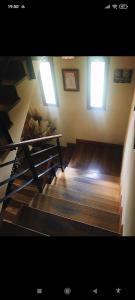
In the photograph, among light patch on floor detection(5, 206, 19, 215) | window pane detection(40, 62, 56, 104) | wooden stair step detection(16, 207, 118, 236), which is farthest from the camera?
window pane detection(40, 62, 56, 104)

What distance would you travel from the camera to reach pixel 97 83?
3500 mm

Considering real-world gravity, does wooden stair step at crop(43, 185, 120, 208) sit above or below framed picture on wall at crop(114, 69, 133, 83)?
below

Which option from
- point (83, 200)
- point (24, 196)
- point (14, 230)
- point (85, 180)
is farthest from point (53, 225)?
point (85, 180)

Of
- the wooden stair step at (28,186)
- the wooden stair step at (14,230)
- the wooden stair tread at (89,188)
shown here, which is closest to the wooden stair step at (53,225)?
the wooden stair step at (14,230)

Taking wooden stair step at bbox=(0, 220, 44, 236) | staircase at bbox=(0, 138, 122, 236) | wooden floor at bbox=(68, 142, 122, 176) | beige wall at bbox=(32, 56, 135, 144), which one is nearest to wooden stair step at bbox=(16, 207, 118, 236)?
staircase at bbox=(0, 138, 122, 236)

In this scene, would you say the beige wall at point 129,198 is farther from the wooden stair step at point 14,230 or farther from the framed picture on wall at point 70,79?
the framed picture on wall at point 70,79

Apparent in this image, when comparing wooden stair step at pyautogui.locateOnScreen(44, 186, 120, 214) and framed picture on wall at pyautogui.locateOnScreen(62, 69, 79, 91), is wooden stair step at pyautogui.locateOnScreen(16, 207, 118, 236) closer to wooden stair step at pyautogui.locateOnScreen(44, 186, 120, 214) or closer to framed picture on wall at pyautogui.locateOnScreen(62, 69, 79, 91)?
wooden stair step at pyautogui.locateOnScreen(44, 186, 120, 214)

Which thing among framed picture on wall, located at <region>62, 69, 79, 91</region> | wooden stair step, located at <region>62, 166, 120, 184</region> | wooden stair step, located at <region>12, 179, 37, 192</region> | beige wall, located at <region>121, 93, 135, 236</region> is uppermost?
framed picture on wall, located at <region>62, 69, 79, 91</region>

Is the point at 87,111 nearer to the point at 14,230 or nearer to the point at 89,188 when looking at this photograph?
the point at 89,188

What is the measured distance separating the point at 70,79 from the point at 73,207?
2.29 meters

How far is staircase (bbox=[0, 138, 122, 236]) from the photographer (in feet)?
6.61

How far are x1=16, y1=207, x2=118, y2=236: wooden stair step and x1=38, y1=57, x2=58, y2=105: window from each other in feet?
8.28

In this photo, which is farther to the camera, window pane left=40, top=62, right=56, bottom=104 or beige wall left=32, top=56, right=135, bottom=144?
window pane left=40, top=62, right=56, bottom=104
